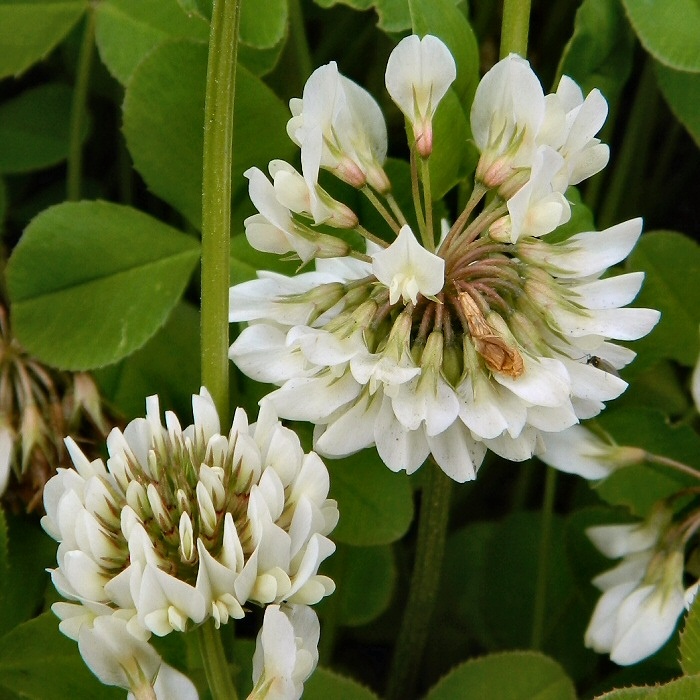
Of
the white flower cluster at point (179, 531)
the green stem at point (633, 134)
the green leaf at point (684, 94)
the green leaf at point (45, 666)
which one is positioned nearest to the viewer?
the white flower cluster at point (179, 531)

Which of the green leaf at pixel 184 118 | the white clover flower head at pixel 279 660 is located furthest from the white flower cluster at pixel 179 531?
the green leaf at pixel 184 118

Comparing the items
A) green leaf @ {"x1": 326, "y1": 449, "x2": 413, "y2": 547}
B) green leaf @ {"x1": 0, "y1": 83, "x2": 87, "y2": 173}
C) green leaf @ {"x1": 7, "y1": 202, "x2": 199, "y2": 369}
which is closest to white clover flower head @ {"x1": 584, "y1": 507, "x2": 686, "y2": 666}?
green leaf @ {"x1": 326, "y1": 449, "x2": 413, "y2": 547}

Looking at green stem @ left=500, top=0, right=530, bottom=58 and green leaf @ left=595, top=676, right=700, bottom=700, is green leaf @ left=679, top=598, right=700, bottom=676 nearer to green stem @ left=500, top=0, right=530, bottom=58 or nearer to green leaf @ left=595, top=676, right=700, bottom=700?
green leaf @ left=595, top=676, right=700, bottom=700

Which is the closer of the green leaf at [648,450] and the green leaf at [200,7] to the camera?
the green leaf at [200,7]

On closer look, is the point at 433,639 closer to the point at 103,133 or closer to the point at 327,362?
the point at 327,362

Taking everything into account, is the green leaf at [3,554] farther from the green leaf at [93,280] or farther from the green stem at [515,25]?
the green stem at [515,25]

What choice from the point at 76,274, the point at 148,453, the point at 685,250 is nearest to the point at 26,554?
the point at 76,274
